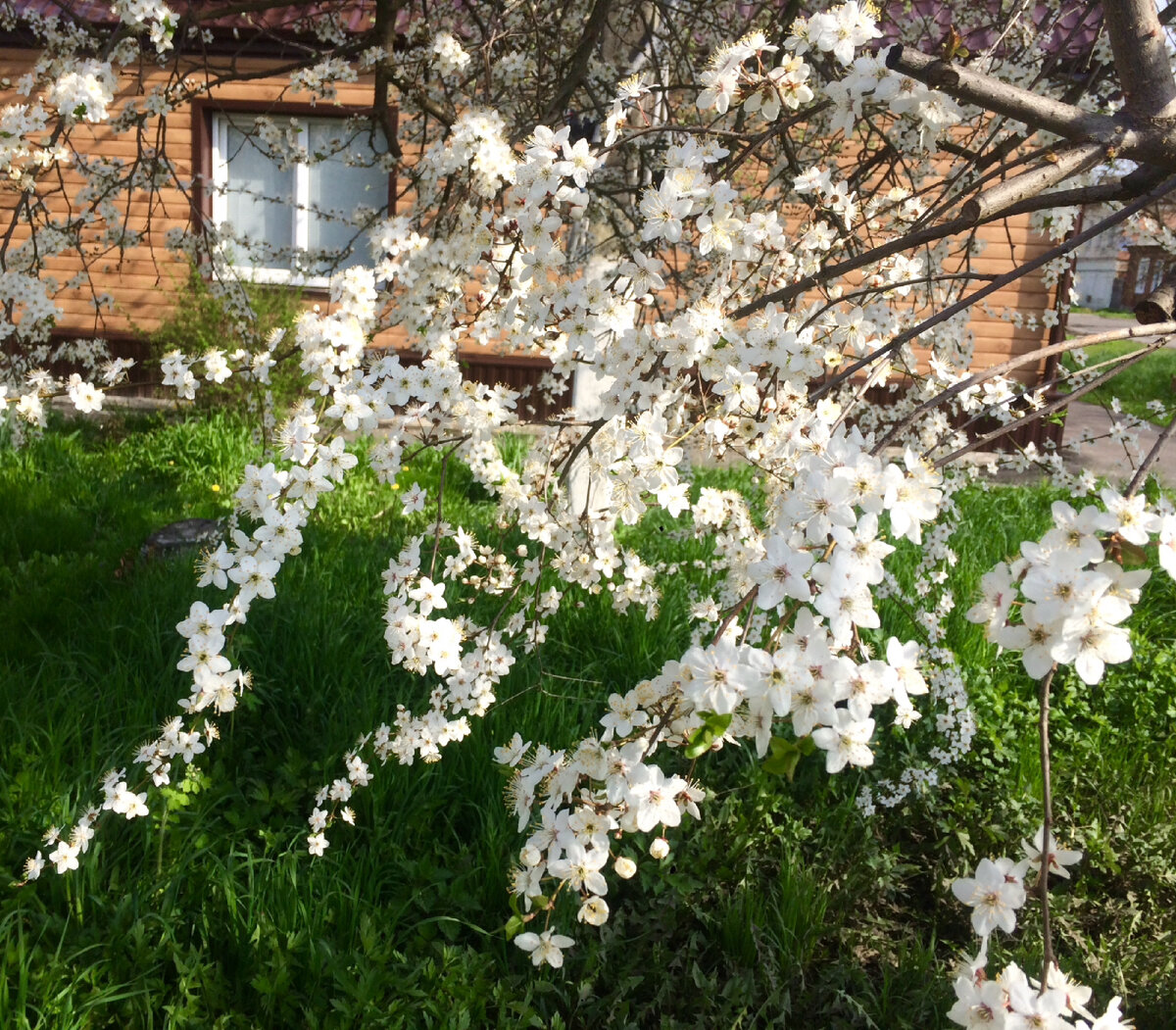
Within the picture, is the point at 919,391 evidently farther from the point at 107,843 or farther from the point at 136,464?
the point at 136,464

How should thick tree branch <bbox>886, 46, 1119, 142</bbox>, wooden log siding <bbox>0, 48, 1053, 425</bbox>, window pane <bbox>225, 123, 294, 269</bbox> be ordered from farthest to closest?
window pane <bbox>225, 123, 294, 269</bbox> → wooden log siding <bbox>0, 48, 1053, 425</bbox> → thick tree branch <bbox>886, 46, 1119, 142</bbox>

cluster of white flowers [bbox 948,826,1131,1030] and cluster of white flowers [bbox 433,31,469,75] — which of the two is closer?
cluster of white flowers [bbox 948,826,1131,1030]

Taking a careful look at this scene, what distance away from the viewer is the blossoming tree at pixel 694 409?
1071 millimetres

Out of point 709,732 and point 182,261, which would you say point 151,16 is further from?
point 182,261

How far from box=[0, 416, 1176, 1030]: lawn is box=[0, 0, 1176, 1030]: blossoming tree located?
13 cm

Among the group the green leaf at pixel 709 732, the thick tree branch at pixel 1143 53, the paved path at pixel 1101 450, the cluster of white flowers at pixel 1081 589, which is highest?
the thick tree branch at pixel 1143 53

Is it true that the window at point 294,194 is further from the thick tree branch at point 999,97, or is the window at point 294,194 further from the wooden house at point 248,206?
the thick tree branch at point 999,97

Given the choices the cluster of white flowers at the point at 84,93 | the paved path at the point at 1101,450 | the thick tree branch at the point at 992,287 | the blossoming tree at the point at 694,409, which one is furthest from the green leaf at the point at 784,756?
the paved path at the point at 1101,450

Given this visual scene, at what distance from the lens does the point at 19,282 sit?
3148 millimetres

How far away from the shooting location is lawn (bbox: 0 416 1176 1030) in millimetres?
2039

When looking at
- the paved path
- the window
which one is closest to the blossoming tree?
the paved path

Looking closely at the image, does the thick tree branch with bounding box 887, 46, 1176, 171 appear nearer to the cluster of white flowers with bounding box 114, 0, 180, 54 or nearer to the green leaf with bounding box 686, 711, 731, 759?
the green leaf with bounding box 686, 711, 731, 759

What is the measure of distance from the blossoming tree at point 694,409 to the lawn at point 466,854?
130 mm

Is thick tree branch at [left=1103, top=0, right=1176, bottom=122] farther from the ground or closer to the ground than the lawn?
farther from the ground
